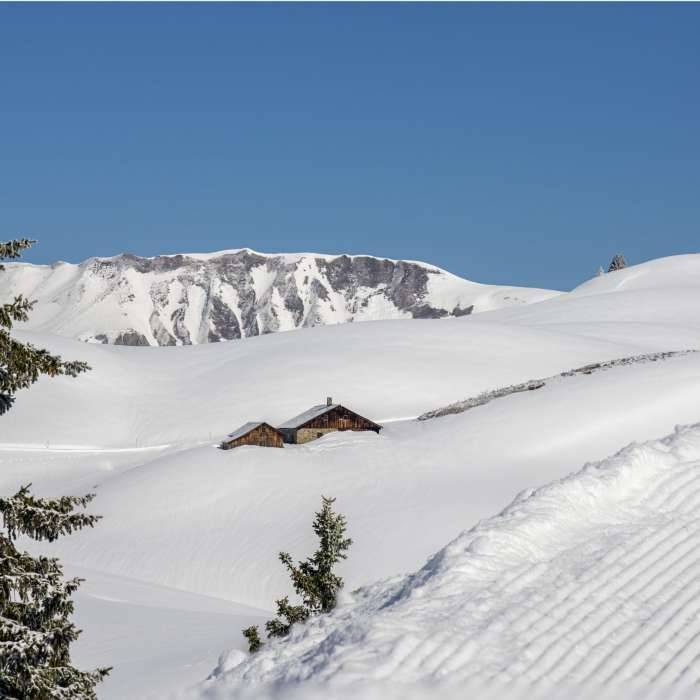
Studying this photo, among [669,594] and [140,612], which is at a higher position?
[669,594]

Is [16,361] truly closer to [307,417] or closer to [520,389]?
[307,417]

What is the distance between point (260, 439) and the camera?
55.8 m

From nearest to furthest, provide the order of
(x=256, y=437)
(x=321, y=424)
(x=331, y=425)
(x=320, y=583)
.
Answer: (x=320, y=583) → (x=256, y=437) → (x=321, y=424) → (x=331, y=425)

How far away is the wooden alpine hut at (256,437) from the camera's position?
2172 inches

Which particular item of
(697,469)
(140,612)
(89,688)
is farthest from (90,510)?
(697,469)

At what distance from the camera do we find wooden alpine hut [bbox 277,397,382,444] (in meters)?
59.1

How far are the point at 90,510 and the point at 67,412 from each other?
34808 millimetres

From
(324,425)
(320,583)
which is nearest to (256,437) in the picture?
(324,425)

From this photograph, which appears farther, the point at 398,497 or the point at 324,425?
the point at 324,425

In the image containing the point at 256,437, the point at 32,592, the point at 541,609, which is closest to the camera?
the point at 541,609

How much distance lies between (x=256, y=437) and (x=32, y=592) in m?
45.6

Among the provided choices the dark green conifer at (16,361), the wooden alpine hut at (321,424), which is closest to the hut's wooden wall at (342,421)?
the wooden alpine hut at (321,424)

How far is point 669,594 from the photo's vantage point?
21.1ft

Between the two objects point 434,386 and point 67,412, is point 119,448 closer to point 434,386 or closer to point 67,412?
point 67,412
